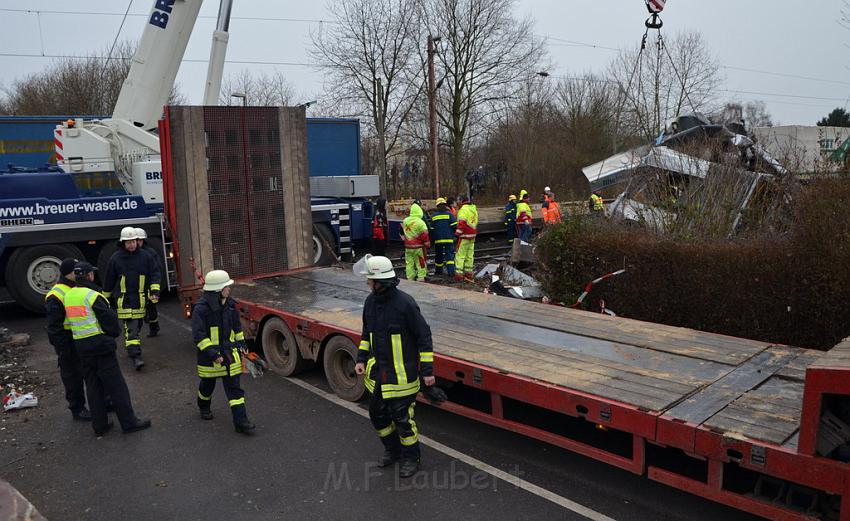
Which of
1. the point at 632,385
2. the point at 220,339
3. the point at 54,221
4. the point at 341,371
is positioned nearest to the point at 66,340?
the point at 220,339

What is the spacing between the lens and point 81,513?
15.2 feet

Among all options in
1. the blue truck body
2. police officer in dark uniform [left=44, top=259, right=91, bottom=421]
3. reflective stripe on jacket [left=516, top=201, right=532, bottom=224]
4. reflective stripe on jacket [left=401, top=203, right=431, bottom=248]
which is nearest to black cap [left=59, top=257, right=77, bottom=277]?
police officer in dark uniform [left=44, top=259, right=91, bottom=421]

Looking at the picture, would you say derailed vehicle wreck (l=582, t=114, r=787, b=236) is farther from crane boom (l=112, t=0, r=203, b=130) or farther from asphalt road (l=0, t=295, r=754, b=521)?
crane boom (l=112, t=0, r=203, b=130)

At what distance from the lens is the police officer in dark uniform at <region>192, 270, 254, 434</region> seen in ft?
19.1

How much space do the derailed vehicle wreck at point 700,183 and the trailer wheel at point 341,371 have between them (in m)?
5.07

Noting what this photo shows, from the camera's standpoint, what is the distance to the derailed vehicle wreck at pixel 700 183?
900cm

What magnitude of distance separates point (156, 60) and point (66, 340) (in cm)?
825

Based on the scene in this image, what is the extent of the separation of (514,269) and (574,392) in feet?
25.2

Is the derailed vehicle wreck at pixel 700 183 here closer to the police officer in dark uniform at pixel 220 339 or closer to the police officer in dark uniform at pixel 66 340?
the police officer in dark uniform at pixel 220 339

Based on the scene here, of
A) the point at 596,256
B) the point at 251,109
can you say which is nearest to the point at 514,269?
the point at 596,256

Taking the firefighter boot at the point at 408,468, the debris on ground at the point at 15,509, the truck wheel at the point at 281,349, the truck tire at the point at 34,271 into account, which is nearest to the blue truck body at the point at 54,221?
the truck tire at the point at 34,271

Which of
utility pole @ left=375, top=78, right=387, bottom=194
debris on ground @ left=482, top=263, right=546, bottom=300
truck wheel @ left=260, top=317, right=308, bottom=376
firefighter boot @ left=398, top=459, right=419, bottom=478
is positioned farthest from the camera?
utility pole @ left=375, top=78, right=387, bottom=194

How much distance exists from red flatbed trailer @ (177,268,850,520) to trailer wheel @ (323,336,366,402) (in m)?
0.01

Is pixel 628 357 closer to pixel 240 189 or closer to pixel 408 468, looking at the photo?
pixel 408 468
